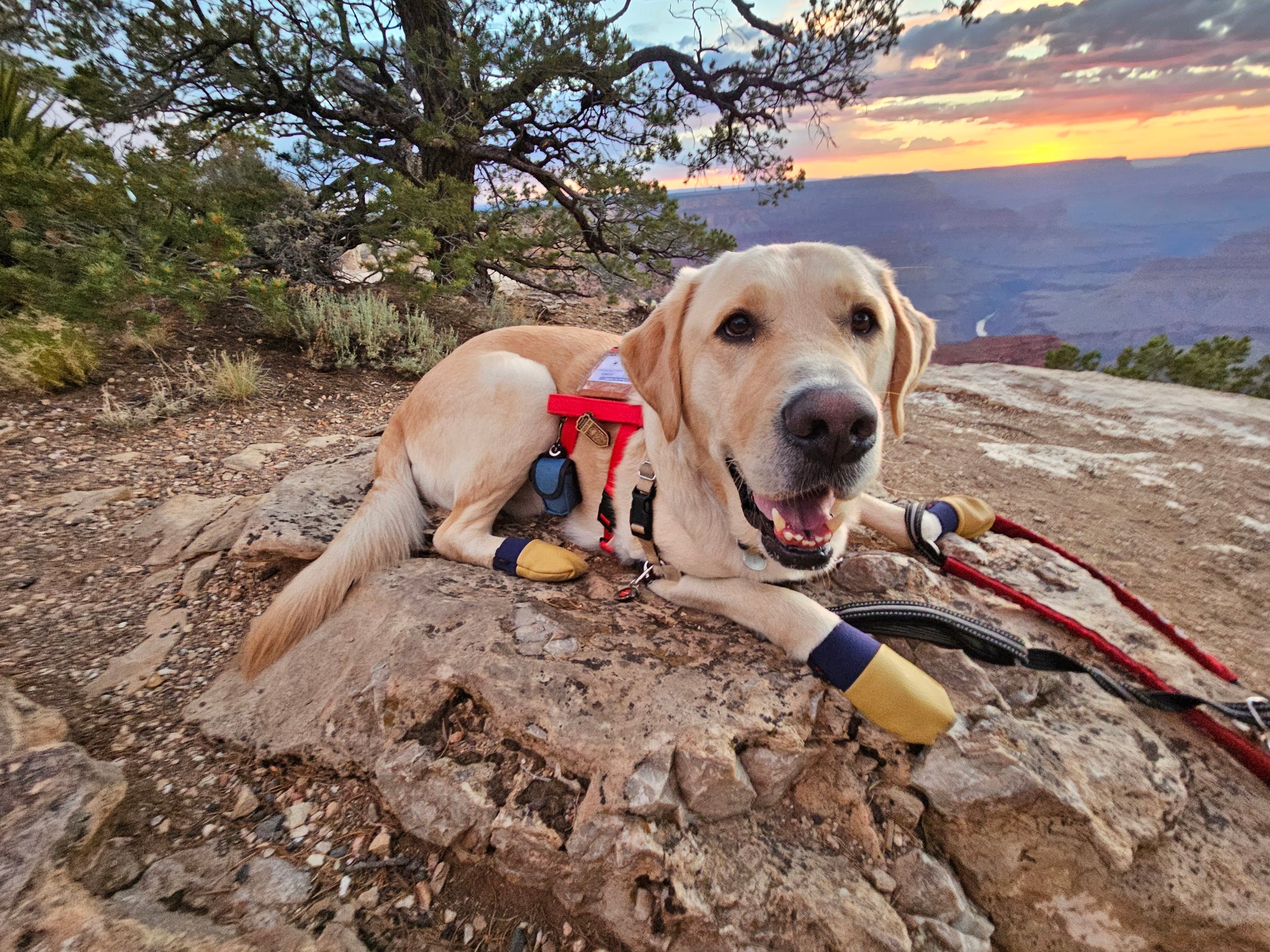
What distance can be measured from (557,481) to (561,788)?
141 cm

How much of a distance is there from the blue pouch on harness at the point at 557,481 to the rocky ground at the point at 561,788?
48 centimetres

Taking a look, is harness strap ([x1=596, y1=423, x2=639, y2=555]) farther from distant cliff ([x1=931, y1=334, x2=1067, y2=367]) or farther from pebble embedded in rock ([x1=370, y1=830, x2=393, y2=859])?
distant cliff ([x1=931, y1=334, x2=1067, y2=367])

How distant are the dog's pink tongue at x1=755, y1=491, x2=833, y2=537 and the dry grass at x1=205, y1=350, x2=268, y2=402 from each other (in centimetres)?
438

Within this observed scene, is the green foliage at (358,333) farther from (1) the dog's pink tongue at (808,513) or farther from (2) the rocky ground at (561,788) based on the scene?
(1) the dog's pink tongue at (808,513)

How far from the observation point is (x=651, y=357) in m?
2.15

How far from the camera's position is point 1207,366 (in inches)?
309

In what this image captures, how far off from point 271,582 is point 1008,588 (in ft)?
Answer: 10.1

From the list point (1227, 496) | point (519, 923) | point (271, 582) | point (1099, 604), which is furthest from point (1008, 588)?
point (271, 582)

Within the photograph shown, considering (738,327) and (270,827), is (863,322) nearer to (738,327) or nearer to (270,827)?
(738,327)

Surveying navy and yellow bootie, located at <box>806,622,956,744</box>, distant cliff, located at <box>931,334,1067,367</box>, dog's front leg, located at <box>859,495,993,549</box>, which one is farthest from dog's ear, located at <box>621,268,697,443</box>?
distant cliff, located at <box>931,334,1067,367</box>

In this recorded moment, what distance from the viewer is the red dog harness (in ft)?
8.43

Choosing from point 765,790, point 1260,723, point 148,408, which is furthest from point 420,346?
point 1260,723

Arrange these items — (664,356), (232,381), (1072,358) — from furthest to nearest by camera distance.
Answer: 1. (1072,358)
2. (232,381)
3. (664,356)

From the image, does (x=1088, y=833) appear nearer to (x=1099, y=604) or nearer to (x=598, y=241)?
(x=1099, y=604)
